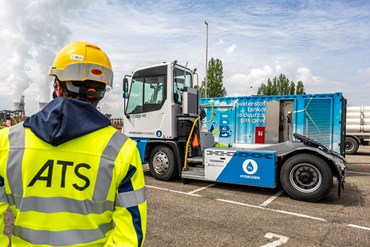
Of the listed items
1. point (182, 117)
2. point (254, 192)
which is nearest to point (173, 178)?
point (182, 117)

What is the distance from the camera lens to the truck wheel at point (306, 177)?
5.86 meters

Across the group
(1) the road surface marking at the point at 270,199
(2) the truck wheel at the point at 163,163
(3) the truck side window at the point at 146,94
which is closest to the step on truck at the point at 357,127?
(1) the road surface marking at the point at 270,199

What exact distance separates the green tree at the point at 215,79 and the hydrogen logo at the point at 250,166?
30.0 metres

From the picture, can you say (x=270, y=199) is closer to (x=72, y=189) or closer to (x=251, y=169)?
(x=251, y=169)

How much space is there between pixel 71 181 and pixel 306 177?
5678mm

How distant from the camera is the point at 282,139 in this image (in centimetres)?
1051

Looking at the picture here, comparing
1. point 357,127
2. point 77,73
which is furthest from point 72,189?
point 357,127

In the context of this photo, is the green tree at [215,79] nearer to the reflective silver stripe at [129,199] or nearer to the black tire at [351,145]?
the black tire at [351,145]

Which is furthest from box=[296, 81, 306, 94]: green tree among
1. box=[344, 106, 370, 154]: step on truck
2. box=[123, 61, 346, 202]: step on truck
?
box=[123, 61, 346, 202]: step on truck

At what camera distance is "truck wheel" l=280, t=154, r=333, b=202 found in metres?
5.86

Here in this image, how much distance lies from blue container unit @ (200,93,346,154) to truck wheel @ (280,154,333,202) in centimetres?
261

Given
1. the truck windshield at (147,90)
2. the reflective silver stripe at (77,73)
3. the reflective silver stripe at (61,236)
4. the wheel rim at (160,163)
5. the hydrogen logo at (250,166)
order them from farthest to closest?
the wheel rim at (160,163), the truck windshield at (147,90), the hydrogen logo at (250,166), the reflective silver stripe at (77,73), the reflective silver stripe at (61,236)

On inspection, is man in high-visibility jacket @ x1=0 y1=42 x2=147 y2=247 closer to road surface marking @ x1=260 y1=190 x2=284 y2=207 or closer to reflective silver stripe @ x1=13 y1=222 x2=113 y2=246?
reflective silver stripe @ x1=13 y1=222 x2=113 y2=246

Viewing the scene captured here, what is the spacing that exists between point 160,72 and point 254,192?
378 centimetres
